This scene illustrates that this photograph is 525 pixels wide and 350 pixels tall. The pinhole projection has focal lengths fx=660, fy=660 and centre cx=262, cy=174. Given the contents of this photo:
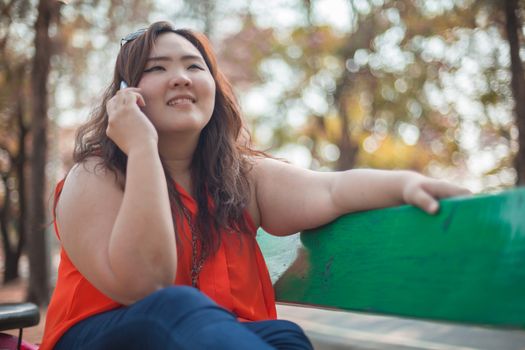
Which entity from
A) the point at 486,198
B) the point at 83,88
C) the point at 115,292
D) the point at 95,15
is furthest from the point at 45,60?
the point at 486,198

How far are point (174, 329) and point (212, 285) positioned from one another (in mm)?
454

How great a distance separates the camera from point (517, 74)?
18.5 ft

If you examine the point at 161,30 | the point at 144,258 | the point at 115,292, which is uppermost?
the point at 161,30

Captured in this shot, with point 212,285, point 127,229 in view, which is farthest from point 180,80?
point 212,285

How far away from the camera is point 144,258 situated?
1.77m

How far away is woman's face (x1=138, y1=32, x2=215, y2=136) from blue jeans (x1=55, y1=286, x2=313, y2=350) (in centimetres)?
61

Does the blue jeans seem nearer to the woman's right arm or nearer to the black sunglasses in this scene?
the woman's right arm

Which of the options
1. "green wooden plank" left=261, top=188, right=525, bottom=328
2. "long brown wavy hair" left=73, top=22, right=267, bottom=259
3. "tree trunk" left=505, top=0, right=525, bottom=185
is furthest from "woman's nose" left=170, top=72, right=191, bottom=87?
"tree trunk" left=505, top=0, right=525, bottom=185

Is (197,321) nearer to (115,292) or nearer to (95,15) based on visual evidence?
(115,292)

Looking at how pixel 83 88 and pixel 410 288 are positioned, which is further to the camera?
pixel 83 88

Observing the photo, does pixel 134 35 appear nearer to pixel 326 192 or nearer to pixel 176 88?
pixel 176 88

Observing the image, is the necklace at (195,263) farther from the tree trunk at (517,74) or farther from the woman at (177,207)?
the tree trunk at (517,74)

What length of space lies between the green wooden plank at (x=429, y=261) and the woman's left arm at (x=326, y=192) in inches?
1.5

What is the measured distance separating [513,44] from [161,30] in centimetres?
434
